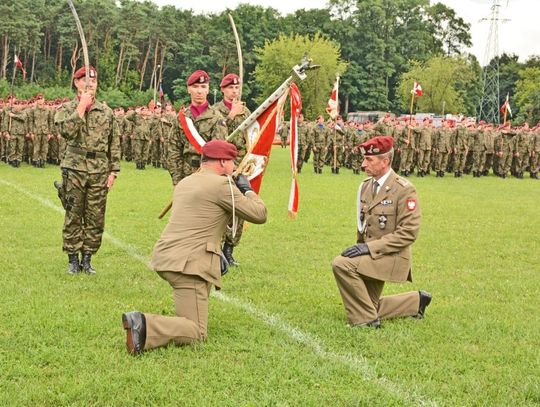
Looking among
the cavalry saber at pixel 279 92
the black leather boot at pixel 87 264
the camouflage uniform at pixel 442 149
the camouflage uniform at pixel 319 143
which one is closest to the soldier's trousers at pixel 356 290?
the cavalry saber at pixel 279 92

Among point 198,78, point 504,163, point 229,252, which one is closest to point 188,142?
point 198,78

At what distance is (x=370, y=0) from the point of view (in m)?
96.1

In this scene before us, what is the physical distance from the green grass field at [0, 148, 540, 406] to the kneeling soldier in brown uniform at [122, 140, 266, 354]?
0.25 m

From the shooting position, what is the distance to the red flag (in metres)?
7.59

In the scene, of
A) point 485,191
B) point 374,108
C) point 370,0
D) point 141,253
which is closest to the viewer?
point 141,253

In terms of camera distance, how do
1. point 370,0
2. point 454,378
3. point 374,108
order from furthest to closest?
point 370,0, point 374,108, point 454,378

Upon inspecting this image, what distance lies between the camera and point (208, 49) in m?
73.8

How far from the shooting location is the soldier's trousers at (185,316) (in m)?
5.66

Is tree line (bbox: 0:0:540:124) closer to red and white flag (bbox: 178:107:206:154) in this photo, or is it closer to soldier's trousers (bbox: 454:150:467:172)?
soldier's trousers (bbox: 454:150:467:172)

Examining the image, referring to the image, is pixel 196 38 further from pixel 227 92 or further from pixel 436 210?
pixel 227 92

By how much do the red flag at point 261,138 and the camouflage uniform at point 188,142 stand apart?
1.00 meters

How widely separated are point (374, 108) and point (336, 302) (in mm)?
82246

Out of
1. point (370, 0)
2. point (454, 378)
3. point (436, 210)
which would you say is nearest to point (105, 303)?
point (454, 378)

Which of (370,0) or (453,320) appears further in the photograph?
(370,0)
